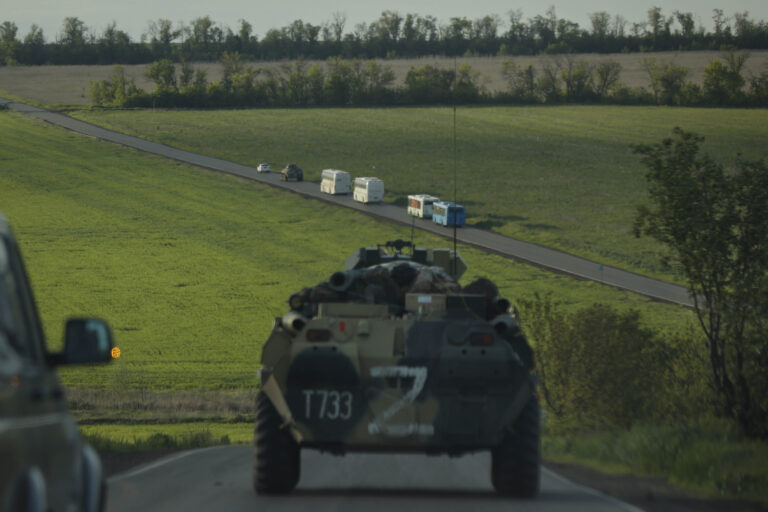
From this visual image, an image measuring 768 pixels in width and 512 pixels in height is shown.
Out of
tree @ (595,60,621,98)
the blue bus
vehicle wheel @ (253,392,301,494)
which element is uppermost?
tree @ (595,60,621,98)

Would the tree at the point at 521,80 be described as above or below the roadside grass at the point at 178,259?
above

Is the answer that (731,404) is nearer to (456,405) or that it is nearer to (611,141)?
(456,405)

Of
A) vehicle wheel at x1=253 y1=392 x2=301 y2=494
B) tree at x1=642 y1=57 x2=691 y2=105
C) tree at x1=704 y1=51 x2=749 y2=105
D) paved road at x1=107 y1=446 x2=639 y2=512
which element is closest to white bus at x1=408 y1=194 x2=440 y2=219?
paved road at x1=107 y1=446 x2=639 y2=512

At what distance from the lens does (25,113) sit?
151250mm

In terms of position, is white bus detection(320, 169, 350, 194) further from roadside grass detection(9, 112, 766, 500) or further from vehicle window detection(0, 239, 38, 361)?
vehicle window detection(0, 239, 38, 361)

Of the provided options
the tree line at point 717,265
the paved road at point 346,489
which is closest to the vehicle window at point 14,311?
the paved road at point 346,489

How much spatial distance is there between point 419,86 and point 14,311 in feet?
561

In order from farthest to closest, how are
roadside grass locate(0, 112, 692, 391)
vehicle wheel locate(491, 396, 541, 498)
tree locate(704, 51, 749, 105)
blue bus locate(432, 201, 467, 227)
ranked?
tree locate(704, 51, 749, 105), blue bus locate(432, 201, 467, 227), roadside grass locate(0, 112, 692, 391), vehicle wheel locate(491, 396, 541, 498)

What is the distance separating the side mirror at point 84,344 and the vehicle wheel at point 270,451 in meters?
7.08

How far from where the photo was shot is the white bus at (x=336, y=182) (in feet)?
343

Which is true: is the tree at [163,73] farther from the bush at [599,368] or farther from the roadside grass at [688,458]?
the roadside grass at [688,458]

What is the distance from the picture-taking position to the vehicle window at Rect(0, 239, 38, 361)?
5871 millimetres

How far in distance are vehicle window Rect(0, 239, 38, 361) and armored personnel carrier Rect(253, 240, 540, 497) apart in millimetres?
6522

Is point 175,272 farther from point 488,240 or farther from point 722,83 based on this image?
point 722,83
